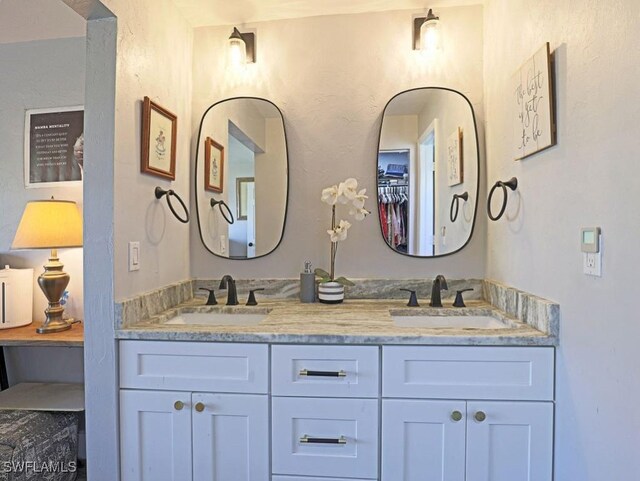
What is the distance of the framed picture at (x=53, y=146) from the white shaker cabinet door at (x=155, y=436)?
125 cm

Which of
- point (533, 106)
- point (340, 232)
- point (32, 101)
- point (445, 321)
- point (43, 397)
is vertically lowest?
point (43, 397)

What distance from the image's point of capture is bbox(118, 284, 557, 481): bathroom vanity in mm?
1305

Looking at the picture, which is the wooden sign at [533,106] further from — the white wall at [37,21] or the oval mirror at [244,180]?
the white wall at [37,21]

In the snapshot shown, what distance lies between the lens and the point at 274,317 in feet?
5.36

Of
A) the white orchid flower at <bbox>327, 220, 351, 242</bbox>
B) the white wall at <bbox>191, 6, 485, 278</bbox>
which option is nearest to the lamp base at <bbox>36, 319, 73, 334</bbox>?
the white wall at <bbox>191, 6, 485, 278</bbox>

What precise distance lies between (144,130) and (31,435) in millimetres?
1351

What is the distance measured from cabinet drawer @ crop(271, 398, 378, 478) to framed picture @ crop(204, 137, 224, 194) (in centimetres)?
119

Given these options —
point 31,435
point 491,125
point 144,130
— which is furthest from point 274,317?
point 491,125

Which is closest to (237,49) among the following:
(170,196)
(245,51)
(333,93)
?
(245,51)

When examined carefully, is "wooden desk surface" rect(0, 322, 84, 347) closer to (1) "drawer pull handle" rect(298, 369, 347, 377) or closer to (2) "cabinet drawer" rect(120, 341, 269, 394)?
(2) "cabinet drawer" rect(120, 341, 269, 394)

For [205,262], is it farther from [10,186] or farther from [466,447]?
[466,447]

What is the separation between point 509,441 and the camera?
1.30m

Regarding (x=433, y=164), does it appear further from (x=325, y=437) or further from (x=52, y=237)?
(x=52, y=237)

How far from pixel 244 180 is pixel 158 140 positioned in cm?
47
